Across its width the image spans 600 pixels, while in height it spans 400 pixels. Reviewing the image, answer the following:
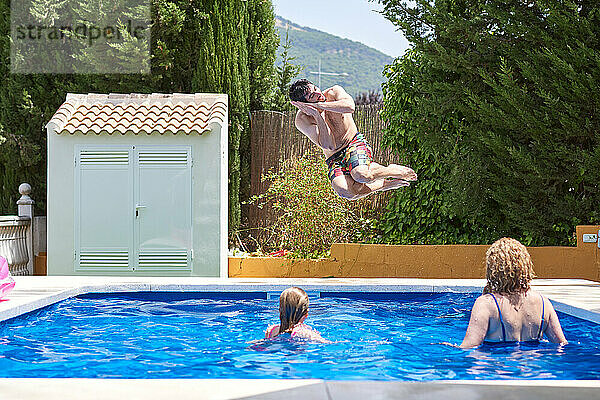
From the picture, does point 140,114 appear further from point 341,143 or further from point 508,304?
point 508,304

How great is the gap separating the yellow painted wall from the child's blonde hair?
195 inches

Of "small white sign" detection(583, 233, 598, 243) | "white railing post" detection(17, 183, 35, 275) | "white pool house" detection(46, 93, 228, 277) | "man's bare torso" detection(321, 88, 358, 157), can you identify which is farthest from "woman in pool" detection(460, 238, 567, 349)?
"white railing post" detection(17, 183, 35, 275)

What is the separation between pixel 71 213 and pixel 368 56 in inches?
1624

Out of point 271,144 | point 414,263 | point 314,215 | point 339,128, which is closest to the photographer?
point 339,128

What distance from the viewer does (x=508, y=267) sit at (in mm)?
4426

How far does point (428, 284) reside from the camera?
7.90 metres

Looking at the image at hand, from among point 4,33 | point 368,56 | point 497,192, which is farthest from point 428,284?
point 368,56

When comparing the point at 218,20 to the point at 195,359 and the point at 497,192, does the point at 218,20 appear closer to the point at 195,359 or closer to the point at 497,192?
the point at 497,192

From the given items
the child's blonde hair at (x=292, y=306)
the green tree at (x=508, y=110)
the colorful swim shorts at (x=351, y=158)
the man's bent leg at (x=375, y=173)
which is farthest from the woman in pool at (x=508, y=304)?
the green tree at (x=508, y=110)

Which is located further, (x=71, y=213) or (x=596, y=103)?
(x=71, y=213)

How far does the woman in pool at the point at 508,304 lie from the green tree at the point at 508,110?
4906 mm

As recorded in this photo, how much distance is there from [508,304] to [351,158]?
2.62 meters

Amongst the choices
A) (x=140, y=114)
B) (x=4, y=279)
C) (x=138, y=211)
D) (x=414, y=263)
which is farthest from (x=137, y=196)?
(x=414, y=263)

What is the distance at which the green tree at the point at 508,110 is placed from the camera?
9117mm
